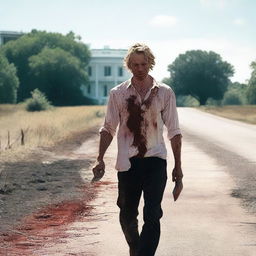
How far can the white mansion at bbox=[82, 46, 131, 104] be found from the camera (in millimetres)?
117312

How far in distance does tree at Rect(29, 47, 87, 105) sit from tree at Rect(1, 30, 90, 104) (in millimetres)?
319

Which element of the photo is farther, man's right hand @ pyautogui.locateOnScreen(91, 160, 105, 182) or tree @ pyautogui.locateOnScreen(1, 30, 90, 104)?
tree @ pyautogui.locateOnScreen(1, 30, 90, 104)

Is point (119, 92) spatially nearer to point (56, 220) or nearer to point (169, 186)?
point (56, 220)

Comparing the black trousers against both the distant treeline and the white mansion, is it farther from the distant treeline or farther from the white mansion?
the white mansion

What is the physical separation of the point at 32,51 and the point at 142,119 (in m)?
102

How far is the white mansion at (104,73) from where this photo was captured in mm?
117312

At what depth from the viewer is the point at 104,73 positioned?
119 metres

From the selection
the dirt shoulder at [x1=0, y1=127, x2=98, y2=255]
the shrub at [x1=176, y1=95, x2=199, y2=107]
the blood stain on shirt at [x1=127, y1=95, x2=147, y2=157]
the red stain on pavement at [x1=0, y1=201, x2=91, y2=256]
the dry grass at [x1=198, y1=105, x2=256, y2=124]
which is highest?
the blood stain on shirt at [x1=127, y1=95, x2=147, y2=157]

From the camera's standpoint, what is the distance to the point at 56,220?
8.06 meters

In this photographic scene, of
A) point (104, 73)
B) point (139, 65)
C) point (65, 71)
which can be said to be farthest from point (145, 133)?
point (104, 73)

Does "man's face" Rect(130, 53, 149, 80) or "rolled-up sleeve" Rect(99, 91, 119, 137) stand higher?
"man's face" Rect(130, 53, 149, 80)

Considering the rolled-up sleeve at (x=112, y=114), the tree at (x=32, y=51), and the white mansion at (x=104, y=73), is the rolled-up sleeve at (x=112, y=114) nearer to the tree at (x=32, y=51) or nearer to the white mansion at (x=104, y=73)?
the tree at (x=32, y=51)

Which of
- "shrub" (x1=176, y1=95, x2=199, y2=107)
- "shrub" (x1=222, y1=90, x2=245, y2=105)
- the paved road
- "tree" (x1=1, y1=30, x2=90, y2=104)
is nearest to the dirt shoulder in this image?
the paved road

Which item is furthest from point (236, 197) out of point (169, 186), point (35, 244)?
point (35, 244)
